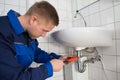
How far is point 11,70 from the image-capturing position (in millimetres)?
771

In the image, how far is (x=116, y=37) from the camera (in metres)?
1.26

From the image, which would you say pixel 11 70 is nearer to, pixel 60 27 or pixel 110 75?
pixel 110 75

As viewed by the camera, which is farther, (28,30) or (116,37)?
(116,37)

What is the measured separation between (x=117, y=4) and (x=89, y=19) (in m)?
0.37

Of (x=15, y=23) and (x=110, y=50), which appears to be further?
(x=110, y=50)

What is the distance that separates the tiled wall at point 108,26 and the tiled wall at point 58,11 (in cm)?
30

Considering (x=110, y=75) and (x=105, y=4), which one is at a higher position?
(x=105, y=4)

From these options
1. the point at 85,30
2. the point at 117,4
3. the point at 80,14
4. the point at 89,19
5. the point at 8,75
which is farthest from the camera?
the point at 80,14

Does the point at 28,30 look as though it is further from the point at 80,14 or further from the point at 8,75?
the point at 80,14

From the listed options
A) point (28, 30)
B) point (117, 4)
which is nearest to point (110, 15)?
point (117, 4)

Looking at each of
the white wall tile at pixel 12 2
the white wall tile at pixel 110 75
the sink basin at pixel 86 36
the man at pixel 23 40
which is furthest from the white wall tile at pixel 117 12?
the white wall tile at pixel 12 2

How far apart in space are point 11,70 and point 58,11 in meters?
1.12

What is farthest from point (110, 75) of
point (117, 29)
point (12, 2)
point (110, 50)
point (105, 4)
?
point (12, 2)

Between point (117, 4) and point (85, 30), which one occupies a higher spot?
point (117, 4)
